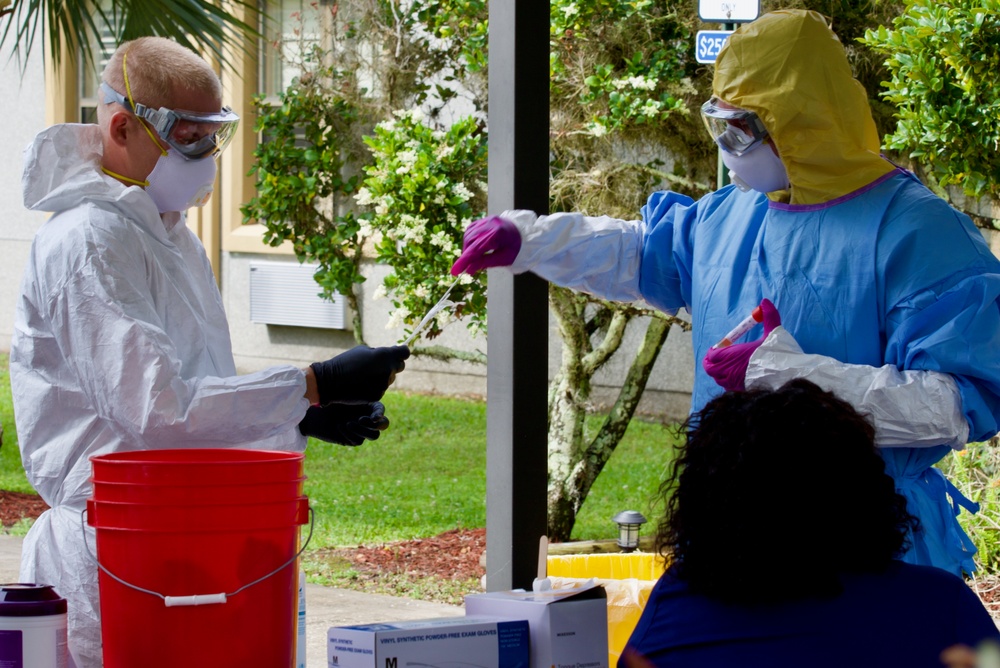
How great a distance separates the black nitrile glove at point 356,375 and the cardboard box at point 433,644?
500 mm

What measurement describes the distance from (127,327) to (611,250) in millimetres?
1244


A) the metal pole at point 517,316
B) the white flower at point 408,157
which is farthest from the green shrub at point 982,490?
the white flower at point 408,157

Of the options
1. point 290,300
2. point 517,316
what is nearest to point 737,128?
point 517,316

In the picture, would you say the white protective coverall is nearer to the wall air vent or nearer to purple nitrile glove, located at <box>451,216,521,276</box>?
purple nitrile glove, located at <box>451,216,521,276</box>

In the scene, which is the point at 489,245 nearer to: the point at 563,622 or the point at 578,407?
the point at 563,622

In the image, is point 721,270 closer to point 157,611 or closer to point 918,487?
point 918,487

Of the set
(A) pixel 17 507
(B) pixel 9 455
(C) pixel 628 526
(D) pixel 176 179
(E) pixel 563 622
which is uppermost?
(D) pixel 176 179

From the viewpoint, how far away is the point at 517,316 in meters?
3.05

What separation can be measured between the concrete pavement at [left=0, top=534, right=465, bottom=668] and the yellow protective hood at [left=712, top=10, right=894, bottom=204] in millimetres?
2850

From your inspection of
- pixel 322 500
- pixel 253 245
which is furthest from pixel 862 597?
pixel 253 245

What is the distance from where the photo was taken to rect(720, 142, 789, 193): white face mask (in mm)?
2551

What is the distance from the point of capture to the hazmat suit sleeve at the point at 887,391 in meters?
2.29

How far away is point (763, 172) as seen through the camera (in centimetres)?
258

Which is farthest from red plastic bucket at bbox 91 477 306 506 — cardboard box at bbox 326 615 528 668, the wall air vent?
the wall air vent
